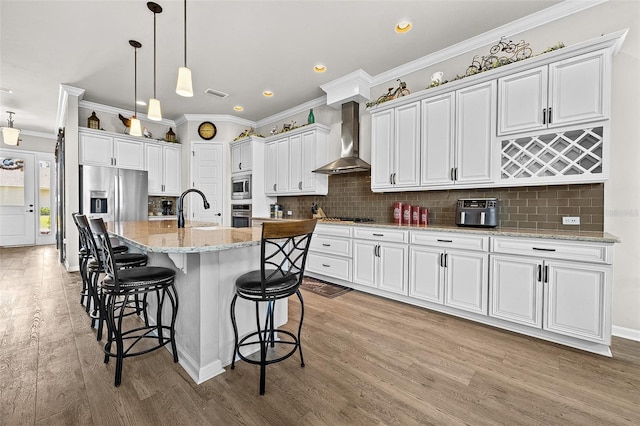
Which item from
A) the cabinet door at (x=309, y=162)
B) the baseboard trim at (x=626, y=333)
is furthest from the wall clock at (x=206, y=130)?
the baseboard trim at (x=626, y=333)

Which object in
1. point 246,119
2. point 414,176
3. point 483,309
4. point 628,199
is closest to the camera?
point 628,199

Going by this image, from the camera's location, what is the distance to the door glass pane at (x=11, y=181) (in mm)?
6758

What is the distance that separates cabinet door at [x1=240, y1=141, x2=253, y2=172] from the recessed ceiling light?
3.30 m

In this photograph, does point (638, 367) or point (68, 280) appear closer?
point (638, 367)

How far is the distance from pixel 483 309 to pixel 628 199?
1500mm

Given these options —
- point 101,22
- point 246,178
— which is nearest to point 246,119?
point 246,178

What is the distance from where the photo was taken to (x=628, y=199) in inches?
92.1

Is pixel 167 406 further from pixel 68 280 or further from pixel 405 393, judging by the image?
pixel 68 280

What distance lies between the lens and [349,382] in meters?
1.73

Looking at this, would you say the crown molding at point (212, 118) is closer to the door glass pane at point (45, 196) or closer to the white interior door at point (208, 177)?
the white interior door at point (208, 177)

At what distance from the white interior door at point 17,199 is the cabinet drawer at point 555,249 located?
10.1 meters

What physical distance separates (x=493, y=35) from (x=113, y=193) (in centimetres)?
596

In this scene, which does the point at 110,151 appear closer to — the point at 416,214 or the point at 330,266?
the point at 330,266

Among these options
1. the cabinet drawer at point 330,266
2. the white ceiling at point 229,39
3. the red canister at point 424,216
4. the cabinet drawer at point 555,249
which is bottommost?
the cabinet drawer at point 330,266
